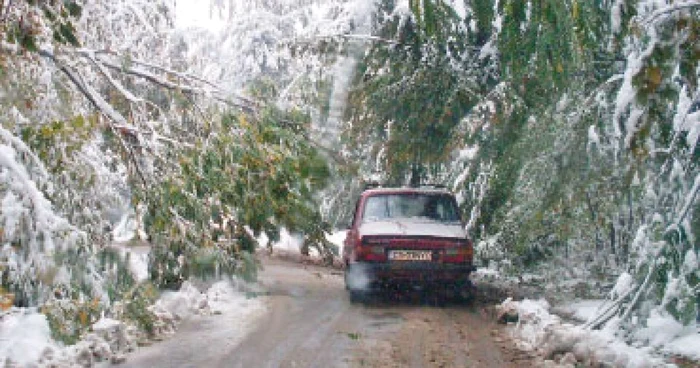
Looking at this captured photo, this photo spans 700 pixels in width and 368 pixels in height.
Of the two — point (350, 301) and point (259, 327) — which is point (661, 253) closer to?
point (259, 327)

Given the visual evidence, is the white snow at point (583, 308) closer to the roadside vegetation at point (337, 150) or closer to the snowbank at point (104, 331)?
the roadside vegetation at point (337, 150)

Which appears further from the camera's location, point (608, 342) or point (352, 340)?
point (352, 340)

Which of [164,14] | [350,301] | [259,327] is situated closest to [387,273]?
[350,301]

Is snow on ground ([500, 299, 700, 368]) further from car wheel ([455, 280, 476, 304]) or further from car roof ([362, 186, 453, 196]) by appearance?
car roof ([362, 186, 453, 196])

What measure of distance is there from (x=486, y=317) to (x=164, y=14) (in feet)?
18.9

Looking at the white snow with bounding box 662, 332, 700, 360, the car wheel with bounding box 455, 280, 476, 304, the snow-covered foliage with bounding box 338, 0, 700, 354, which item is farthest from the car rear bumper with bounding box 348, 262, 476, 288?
the white snow with bounding box 662, 332, 700, 360

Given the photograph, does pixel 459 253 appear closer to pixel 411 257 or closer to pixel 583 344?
pixel 411 257

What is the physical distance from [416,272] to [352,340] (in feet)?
8.85

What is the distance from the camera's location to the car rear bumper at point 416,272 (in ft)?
36.1

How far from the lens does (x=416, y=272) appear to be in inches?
433

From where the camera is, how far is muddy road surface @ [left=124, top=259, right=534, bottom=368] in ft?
24.4

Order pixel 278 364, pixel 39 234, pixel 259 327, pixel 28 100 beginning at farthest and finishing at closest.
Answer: pixel 259 327 < pixel 278 364 < pixel 28 100 < pixel 39 234

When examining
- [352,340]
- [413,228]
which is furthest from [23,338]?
[413,228]

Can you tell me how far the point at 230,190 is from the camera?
7703 mm
